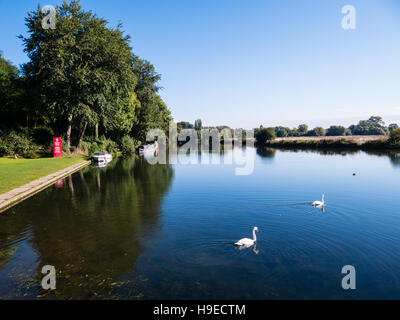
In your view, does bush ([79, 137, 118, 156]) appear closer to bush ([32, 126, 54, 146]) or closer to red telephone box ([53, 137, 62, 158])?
red telephone box ([53, 137, 62, 158])

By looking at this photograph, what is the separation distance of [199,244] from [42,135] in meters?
51.8

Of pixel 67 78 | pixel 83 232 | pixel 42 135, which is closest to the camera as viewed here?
pixel 83 232

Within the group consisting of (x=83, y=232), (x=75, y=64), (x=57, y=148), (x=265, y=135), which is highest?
(x=75, y=64)

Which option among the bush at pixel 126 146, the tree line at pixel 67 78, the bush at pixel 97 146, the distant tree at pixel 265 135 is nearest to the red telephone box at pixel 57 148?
the tree line at pixel 67 78

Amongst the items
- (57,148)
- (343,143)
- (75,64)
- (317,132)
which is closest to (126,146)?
(57,148)

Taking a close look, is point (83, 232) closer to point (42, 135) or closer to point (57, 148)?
point (57, 148)

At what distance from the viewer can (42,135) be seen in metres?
53.2

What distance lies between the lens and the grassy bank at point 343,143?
2815 inches

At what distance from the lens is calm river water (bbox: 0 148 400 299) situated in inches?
300

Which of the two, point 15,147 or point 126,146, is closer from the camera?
A: point 15,147

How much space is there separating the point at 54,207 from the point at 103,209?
9.16 ft

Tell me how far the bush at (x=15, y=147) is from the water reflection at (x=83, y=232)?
2730 cm
